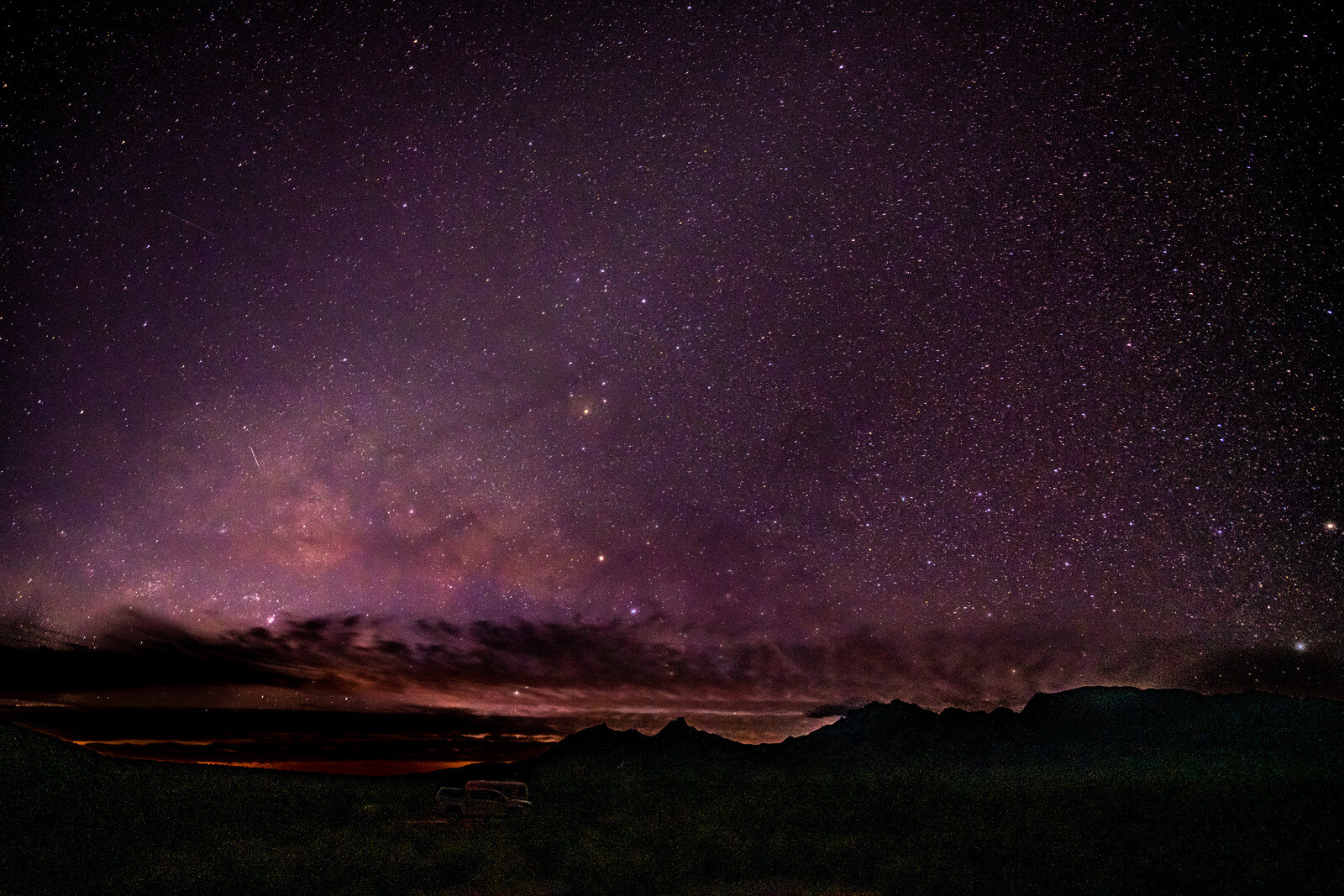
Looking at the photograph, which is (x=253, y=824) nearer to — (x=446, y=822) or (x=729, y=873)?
(x=446, y=822)

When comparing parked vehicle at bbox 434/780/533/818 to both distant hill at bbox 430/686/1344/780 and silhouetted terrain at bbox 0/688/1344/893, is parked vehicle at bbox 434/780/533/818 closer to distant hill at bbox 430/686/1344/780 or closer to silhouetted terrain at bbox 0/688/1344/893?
silhouetted terrain at bbox 0/688/1344/893

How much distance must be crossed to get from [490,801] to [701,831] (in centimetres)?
2021

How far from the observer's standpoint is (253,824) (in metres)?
43.5

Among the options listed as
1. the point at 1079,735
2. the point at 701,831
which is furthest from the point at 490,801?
the point at 1079,735

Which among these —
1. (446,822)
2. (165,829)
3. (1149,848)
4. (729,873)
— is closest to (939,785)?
(1149,848)

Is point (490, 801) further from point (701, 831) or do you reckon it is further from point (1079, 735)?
point (1079, 735)

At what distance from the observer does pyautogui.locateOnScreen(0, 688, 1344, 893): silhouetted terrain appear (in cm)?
2759

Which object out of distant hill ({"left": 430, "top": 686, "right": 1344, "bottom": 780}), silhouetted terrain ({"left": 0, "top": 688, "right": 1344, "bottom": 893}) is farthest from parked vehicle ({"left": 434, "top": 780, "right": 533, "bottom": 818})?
distant hill ({"left": 430, "top": 686, "right": 1344, "bottom": 780})

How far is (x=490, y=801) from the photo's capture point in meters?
31.0

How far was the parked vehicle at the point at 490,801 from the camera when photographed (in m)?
30.7

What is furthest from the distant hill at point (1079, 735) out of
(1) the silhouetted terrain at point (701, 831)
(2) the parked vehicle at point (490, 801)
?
(2) the parked vehicle at point (490, 801)

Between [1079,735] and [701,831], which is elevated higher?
[701,831]

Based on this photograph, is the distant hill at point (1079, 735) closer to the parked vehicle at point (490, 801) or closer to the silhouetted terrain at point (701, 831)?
the silhouetted terrain at point (701, 831)

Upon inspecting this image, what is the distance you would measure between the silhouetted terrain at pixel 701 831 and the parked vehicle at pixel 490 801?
0.79m
